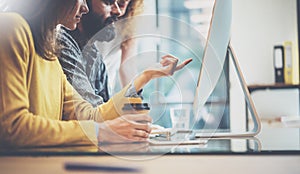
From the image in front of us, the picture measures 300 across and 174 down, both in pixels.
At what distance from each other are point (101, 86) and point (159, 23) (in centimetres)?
34

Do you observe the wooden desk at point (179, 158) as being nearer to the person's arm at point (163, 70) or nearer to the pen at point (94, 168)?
the pen at point (94, 168)

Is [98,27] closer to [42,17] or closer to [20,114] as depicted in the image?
[42,17]

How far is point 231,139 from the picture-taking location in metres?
1.32

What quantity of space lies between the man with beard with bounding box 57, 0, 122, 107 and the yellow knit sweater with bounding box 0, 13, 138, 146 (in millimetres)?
64

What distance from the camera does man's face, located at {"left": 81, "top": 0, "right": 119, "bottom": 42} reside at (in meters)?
1.44

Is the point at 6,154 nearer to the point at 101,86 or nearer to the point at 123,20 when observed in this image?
the point at 101,86

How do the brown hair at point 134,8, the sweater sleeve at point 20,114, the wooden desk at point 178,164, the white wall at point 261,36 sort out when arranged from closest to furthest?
the wooden desk at point 178,164 < the sweater sleeve at point 20,114 < the brown hair at point 134,8 < the white wall at point 261,36

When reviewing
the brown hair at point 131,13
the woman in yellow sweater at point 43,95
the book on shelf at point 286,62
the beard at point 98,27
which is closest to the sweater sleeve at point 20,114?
the woman in yellow sweater at point 43,95

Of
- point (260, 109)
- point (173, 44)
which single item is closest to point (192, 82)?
point (173, 44)

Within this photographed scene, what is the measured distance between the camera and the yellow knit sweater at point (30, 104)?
1260 mm

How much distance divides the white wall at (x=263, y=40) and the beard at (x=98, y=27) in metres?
1.06

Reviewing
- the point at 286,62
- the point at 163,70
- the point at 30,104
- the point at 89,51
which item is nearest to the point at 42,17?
the point at 89,51

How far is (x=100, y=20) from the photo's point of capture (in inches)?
57.6

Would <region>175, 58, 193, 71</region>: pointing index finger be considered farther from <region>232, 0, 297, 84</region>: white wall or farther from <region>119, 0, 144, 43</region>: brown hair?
<region>232, 0, 297, 84</region>: white wall
